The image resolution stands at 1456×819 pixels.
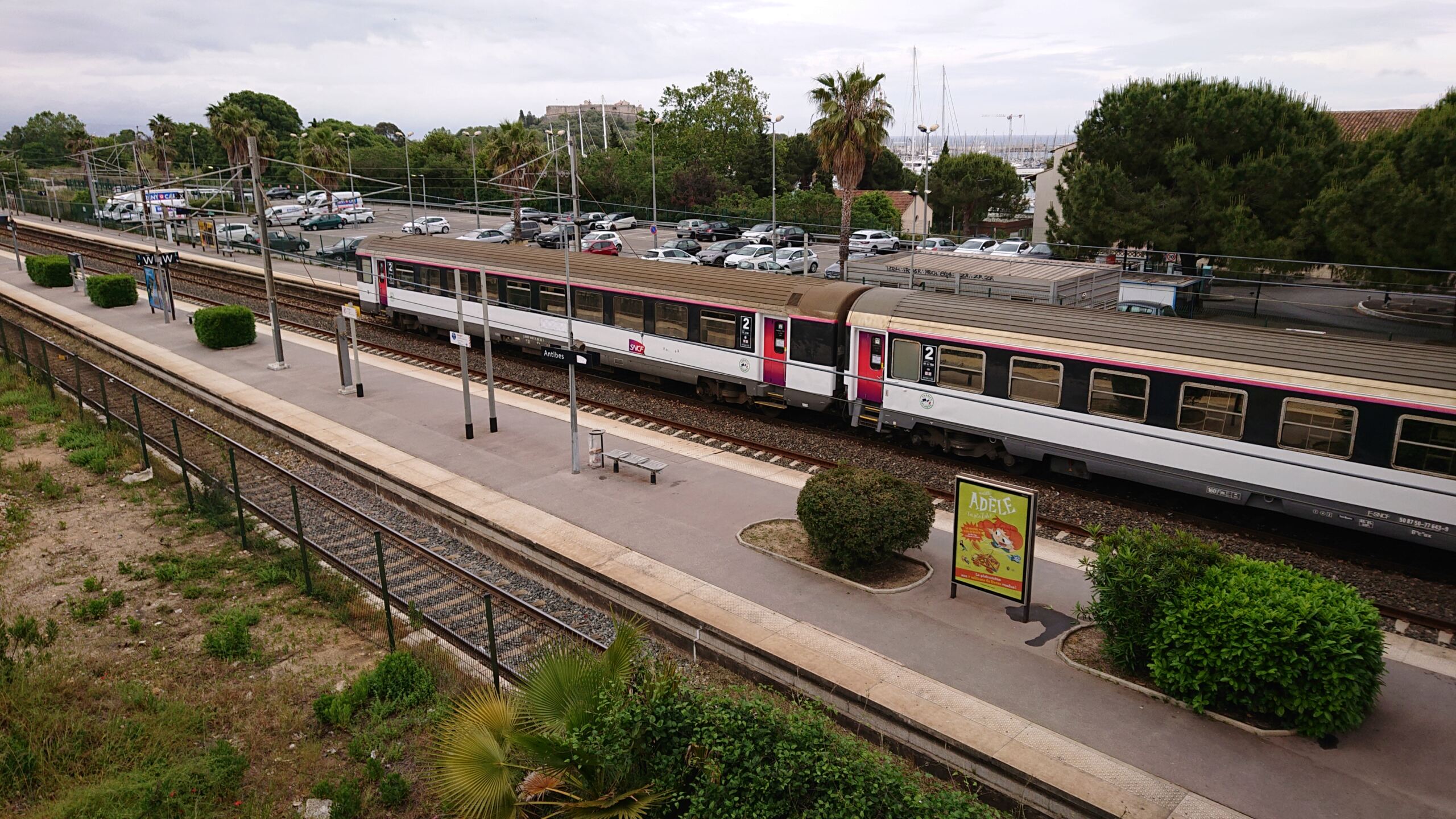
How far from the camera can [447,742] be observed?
7.88 metres

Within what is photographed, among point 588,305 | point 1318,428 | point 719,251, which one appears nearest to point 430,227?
point 719,251

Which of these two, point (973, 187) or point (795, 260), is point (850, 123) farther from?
point (973, 187)

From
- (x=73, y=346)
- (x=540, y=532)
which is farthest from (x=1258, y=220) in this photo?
(x=73, y=346)

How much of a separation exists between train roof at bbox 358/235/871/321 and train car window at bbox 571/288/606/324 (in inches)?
12.8

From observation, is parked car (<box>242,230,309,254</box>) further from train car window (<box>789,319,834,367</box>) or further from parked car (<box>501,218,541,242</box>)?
train car window (<box>789,319,834,367</box>)

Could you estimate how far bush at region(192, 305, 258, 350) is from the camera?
29.0 m

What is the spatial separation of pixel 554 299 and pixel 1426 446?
19.9 meters

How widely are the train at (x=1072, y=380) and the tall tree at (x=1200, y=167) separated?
63.0 ft

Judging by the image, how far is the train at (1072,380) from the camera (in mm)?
13031

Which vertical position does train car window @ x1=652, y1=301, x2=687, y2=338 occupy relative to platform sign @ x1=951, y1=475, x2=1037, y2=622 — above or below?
above

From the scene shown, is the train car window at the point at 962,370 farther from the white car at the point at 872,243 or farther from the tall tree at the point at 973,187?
the tall tree at the point at 973,187

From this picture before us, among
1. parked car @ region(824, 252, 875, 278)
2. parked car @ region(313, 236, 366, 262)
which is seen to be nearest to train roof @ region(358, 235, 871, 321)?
parked car @ region(824, 252, 875, 278)

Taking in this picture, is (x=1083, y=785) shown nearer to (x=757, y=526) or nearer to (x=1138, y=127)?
(x=757, y=526)

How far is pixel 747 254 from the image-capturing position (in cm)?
4625
